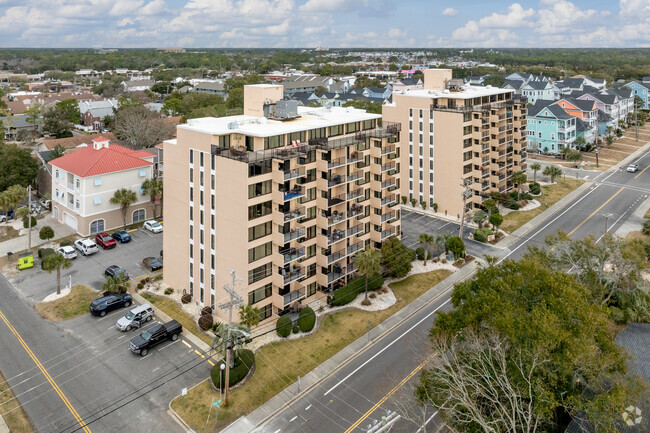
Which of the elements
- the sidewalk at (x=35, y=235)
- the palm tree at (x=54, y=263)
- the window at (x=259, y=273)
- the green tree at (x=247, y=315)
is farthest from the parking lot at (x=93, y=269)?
the green tree at (x=247, y=315)

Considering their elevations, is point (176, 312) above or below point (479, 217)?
below

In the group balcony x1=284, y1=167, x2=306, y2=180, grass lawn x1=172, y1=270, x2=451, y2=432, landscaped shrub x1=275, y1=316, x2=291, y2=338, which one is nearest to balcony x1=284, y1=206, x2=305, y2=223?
balcony x1=284, y1=167, x2=306, y2=180

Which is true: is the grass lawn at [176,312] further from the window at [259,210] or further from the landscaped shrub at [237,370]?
the window at [259,210]

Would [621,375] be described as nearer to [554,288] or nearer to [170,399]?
[554,288]

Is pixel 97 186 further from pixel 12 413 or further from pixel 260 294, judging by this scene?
pixel 12 413

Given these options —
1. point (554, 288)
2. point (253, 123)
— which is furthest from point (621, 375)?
point (253, 123)

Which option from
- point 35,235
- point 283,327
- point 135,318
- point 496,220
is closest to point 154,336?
point 135,318

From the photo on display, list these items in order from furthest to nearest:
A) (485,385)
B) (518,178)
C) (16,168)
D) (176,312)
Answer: (518,178)
(16,168)
(176,312)
(485,385)
